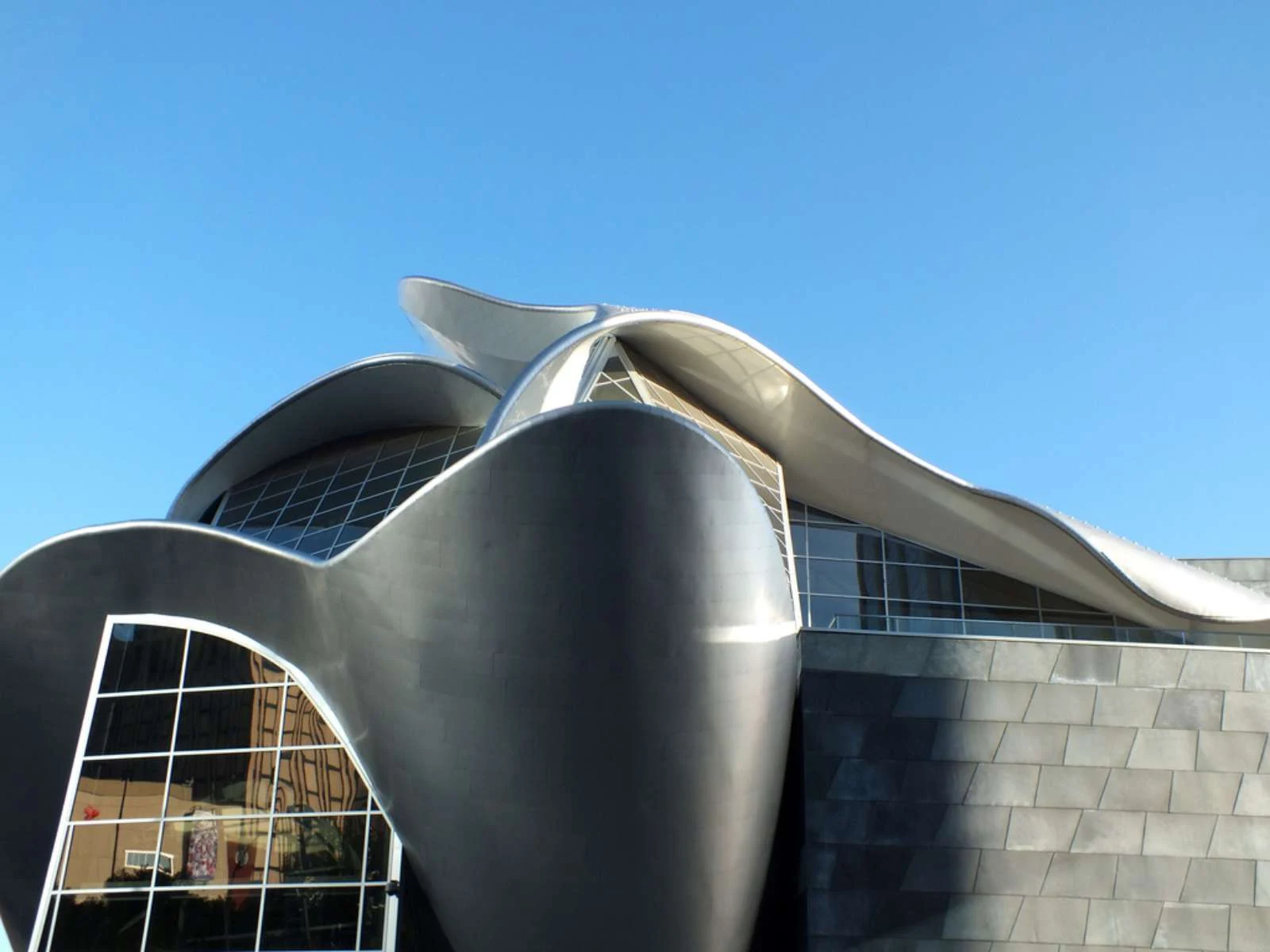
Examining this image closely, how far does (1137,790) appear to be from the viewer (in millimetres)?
15633

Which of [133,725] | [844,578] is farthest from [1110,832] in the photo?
[133,725]

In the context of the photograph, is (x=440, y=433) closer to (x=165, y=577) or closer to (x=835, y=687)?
(x=165, y=577)

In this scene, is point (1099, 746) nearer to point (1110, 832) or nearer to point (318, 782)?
point (1110, 832)

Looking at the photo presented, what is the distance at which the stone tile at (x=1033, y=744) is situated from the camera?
15.6 m

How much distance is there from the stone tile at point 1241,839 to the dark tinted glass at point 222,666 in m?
12.1

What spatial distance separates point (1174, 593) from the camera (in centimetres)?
1809

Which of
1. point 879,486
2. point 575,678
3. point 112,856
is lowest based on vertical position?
point 112,856

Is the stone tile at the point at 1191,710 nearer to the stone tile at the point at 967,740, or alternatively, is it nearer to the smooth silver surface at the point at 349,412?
the stone tile at the point at 967,740

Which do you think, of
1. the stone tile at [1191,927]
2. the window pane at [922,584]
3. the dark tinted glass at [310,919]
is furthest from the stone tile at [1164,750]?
the dark tinted glass at [310,919]

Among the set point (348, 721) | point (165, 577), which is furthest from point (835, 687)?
point (165, 577)

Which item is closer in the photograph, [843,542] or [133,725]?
[133,725]

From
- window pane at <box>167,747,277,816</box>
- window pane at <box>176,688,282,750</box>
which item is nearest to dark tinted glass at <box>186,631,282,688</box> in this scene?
window pane at <box>176,688,282,750</box>

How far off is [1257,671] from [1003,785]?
3.71 metres

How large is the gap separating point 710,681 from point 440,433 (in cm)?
991
